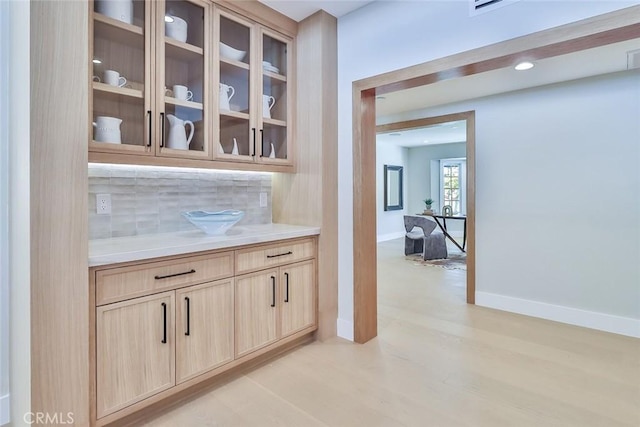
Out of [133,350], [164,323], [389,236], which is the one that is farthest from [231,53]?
[389,236]

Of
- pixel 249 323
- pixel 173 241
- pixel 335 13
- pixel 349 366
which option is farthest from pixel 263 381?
pixel 335 13

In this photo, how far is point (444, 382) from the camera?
208cm

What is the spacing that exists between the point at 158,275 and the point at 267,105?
59.8 inches

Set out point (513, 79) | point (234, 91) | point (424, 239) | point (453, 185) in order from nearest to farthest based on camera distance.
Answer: point (234, 91)
point (513, 79)
point (424, 239)
point (453, 185)

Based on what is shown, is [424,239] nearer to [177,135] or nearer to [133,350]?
[177,135]

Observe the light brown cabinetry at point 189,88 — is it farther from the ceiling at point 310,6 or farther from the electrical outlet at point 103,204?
the electrical outlet at point 103,204

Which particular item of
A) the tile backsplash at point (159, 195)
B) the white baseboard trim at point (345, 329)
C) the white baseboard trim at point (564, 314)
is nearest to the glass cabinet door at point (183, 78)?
the tile backsplash at point (159, 195)

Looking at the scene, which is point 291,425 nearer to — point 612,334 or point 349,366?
point 349,366

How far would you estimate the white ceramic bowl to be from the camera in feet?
7.51

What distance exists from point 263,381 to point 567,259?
9.51ft

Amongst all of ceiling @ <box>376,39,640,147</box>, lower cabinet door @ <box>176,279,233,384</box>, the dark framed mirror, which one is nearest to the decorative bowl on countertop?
lower cabinet door @ <box>176,279,233,384</box>

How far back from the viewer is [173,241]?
74.9 inches

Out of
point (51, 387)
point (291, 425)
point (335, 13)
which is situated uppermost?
point (335, 13)

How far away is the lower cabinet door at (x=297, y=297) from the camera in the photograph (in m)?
2.38
